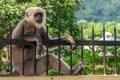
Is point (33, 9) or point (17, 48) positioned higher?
point (33, 9)

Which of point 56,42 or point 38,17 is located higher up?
point 38,17

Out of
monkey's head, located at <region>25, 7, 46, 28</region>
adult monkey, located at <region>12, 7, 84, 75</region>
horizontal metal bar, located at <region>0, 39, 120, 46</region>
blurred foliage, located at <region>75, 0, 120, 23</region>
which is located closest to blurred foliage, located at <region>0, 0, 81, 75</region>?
monkey's head, located at <region>25, 7, 46, 28</region>

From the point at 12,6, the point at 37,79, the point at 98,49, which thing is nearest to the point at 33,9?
the point at 98,49

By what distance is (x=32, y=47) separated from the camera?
22.4ft

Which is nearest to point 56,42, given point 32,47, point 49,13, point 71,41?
point 71,41

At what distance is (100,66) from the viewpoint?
25.7 ft

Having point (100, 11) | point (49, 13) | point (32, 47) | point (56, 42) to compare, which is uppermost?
point (49, 13)

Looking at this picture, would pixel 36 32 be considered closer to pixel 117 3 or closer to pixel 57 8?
pixel 57 8

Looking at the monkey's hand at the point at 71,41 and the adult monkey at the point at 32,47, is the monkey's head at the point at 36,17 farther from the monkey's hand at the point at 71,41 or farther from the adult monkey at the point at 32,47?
the monkey's hand at the point at 71,41

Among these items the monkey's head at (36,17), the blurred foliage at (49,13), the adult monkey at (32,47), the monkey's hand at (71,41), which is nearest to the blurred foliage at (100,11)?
the blurred foliage at (49,13)

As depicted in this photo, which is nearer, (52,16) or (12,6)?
(12,6)

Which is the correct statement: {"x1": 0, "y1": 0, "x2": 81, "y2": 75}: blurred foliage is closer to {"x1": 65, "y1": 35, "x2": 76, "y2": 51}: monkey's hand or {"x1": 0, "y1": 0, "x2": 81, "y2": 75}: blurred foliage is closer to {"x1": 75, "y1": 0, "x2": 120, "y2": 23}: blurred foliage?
{"x1": 65, "y1": 35, "x2": 76, "y2": 51}: monkey's hand

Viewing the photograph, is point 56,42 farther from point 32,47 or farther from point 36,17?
point 36,17

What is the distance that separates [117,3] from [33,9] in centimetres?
8842
